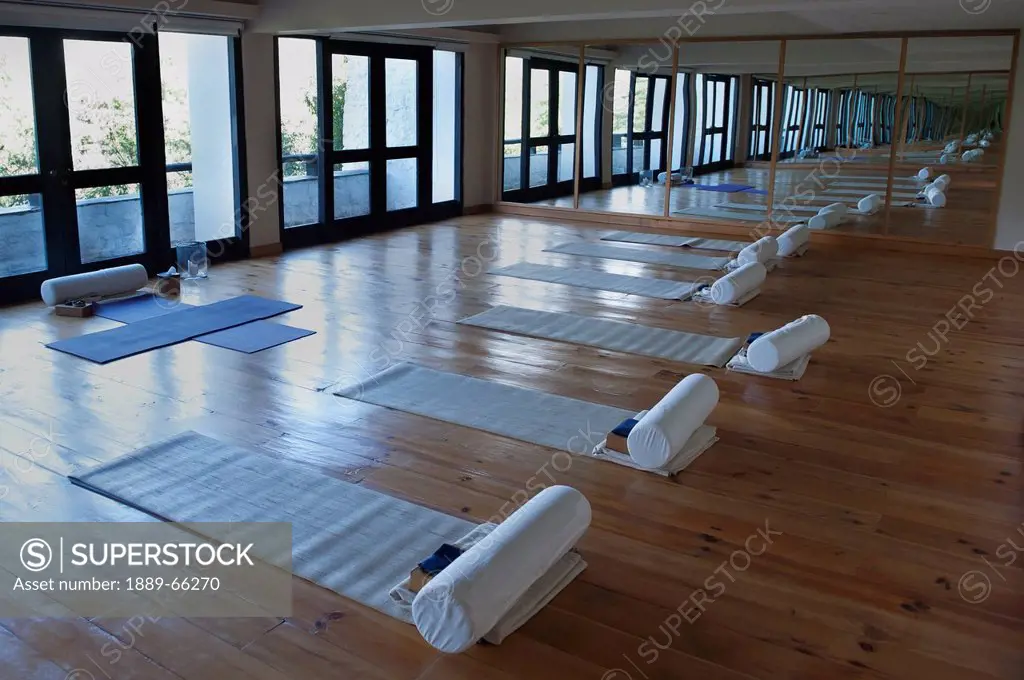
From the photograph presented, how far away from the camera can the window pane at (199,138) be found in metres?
6.96

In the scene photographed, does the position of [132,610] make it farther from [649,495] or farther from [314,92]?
[314,92]

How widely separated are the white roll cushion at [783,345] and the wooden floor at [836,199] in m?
4.47

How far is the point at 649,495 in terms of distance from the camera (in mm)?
3305

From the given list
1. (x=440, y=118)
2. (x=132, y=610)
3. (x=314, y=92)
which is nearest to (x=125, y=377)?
(x=132, y=610)

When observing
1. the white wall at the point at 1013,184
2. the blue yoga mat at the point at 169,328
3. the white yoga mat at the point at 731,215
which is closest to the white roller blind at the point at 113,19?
the blue yoga mat at the point at 169,328

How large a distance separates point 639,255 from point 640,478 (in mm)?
4873

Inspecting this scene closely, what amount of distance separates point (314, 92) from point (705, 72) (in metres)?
4.25

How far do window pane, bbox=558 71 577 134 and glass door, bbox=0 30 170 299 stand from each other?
5280 millimetres

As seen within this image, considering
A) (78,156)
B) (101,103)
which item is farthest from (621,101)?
(78,156)

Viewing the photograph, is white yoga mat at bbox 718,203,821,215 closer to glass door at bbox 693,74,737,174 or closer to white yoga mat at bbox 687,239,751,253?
glass door at bbox 693,74,737,174

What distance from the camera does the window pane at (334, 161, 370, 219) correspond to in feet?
28.2

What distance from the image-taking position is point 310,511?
3.12 metres

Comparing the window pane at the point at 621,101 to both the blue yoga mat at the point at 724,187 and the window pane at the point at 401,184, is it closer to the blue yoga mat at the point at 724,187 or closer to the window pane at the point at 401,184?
the blue yoga mat at the point at 724,187

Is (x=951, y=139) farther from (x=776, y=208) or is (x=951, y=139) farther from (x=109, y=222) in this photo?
(x=109, y=222)
